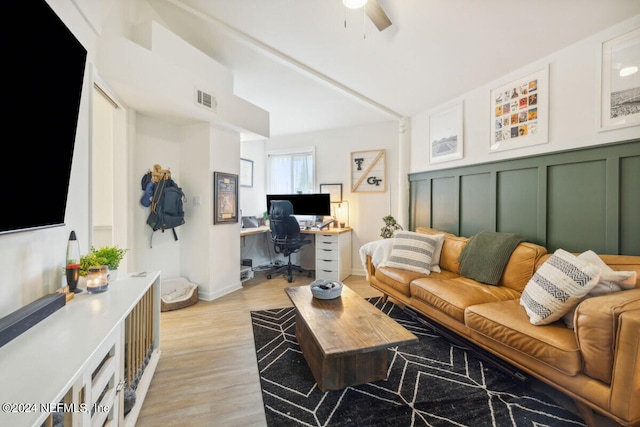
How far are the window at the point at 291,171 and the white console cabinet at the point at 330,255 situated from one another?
120cm

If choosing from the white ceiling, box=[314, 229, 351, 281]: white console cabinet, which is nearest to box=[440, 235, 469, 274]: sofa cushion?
box=[314, 229, 351, 281]: white console cabinet

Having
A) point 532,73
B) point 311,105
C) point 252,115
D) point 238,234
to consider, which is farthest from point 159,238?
point 532,73

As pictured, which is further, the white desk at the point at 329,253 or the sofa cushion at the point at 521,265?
the white desk at the point at 329,253

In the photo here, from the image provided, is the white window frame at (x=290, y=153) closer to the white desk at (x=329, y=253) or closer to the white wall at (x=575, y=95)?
the white desk at (x=329, y=253)

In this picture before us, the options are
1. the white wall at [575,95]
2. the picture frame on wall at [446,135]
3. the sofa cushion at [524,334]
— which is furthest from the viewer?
the picture frame on wall at [446,135]

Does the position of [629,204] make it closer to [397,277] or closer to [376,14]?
[397,277]

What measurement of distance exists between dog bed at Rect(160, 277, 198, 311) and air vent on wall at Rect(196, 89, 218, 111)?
6.73ft

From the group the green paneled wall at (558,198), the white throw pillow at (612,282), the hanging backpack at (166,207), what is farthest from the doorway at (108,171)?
the green paneled wall at (558,198)

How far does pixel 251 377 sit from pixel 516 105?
3288 millimetres

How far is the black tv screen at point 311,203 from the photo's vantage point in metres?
4.37

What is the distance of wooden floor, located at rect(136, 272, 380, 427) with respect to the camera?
1425mm

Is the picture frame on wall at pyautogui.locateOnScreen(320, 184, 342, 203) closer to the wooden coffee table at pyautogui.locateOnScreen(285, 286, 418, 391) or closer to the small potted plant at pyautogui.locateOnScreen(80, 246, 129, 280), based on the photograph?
the wooden coffee table at pyautogui.locateOnScreen(285, 286, 418, 391)

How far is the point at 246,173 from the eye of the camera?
4.76m

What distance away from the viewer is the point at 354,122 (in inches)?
172
